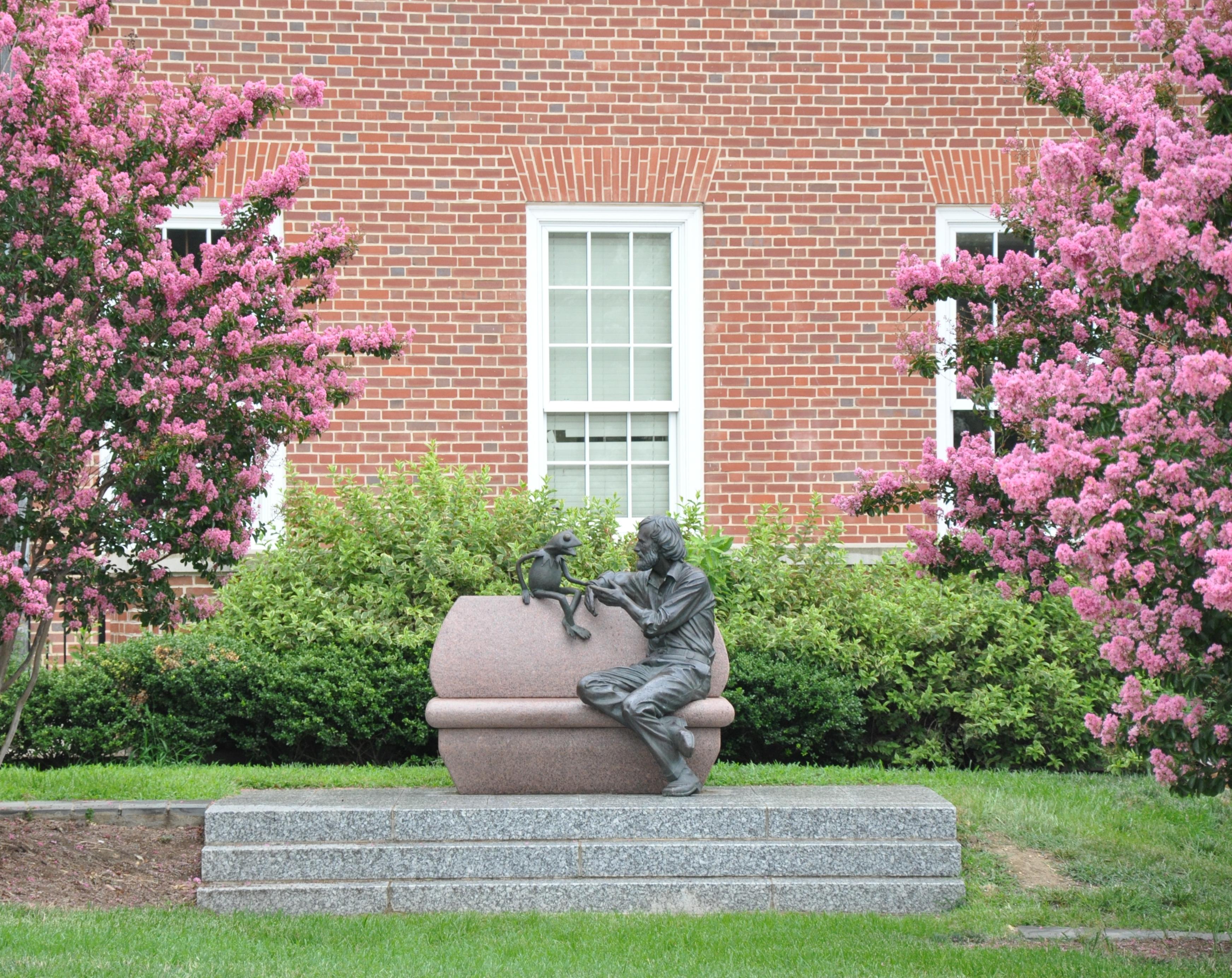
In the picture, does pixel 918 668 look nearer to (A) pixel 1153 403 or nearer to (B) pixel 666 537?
(B) pixel 666 537

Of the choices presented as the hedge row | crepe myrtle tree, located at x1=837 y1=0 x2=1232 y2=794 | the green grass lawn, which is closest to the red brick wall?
the hedge row

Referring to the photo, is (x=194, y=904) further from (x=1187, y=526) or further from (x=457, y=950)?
(x=1187, y=526)

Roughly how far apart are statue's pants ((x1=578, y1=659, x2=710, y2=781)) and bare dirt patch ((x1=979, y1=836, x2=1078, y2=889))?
162 centimetres

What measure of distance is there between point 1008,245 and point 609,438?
12.9ft

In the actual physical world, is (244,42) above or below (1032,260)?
above

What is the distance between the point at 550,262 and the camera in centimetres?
1220

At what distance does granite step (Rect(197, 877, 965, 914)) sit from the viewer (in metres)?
6.62

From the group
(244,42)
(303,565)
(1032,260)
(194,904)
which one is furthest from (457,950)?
(244,42)

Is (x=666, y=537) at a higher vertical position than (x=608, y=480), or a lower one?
lower

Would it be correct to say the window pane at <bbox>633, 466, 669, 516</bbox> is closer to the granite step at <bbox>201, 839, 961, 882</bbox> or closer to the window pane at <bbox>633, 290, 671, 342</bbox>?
the window pane at <bbox>633, 290, 671, 342</bbox>

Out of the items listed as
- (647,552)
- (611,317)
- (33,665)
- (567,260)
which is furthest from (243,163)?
(647,552)

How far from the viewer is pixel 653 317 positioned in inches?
483

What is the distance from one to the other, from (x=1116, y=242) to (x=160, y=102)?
4572 millimetres

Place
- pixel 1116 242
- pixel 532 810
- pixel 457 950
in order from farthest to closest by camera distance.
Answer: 1. pixel 532 810
2. pixel 457 950
3. pixel 1116 242
